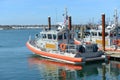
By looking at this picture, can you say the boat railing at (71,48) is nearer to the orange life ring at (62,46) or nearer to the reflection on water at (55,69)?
the orange life ring at (62,46)

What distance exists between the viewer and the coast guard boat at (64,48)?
3603 centimetres

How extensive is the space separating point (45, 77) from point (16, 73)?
134 inches

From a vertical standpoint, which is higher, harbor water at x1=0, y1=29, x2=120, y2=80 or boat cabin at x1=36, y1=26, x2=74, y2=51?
boat cabin at x1=36, y1=26, x2=74, y2=51

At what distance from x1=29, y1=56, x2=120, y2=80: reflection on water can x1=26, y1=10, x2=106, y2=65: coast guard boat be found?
0.74 meters

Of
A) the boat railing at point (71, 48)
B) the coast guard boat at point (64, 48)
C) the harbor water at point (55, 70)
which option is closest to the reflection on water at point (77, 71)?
the harbor water at point (55, 70)

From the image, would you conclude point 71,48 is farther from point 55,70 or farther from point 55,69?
point 55,70

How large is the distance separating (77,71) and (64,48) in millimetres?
5486

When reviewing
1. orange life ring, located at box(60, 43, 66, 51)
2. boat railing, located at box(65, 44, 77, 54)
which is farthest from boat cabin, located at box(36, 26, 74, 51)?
boat railing, located at box(65, 44, 77, 54)

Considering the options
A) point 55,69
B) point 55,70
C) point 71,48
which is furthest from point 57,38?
point 55,70

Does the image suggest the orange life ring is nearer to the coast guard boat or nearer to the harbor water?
the coast guard boat

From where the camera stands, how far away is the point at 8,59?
42.4 meters

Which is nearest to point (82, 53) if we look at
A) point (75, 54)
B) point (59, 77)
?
point (75, 54)

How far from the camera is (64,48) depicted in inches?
1496

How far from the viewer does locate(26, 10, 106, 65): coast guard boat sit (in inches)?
1419
